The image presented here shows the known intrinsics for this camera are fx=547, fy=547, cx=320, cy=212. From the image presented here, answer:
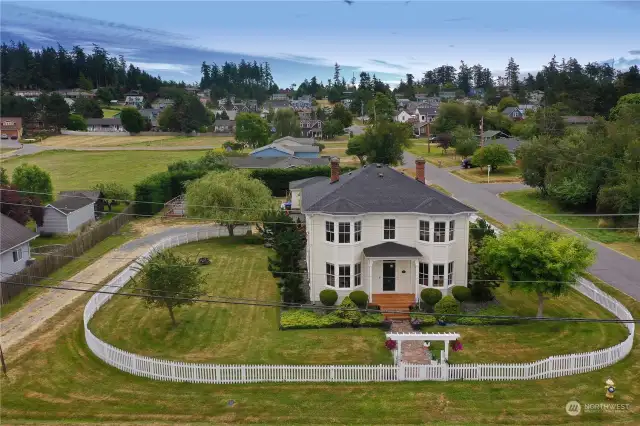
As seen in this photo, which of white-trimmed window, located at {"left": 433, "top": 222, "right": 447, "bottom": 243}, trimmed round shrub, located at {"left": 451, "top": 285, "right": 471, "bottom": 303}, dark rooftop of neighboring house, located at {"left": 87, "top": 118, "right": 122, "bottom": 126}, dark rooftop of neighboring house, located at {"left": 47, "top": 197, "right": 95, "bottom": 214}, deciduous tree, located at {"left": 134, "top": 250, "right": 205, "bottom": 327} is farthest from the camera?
dark rooftop of neighboring house, located at {"left": 87, "top": 118, "right": 122, "bottom": 126}

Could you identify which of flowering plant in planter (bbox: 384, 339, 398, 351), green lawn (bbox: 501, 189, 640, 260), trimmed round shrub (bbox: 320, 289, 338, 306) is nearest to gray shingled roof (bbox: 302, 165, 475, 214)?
trimmed round shrub (bbox: 320, 289, 338, 306)

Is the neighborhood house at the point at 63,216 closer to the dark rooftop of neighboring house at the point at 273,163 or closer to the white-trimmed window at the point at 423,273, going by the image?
the dark rooftop of neighboring house at the point at 273,163

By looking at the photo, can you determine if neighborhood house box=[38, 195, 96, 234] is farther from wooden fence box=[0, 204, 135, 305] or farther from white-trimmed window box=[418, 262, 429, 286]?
white-trimmed window box=[418, 262, 429, 286]

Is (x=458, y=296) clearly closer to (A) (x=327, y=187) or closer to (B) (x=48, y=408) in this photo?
(A) (x=327, y=187)

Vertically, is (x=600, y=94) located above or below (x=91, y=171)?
above

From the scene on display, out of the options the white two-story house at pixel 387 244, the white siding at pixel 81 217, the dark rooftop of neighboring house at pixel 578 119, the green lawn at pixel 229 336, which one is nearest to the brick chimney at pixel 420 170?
the white two-story house at pixel 387 244

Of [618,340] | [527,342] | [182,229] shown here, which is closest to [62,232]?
[182,229]
